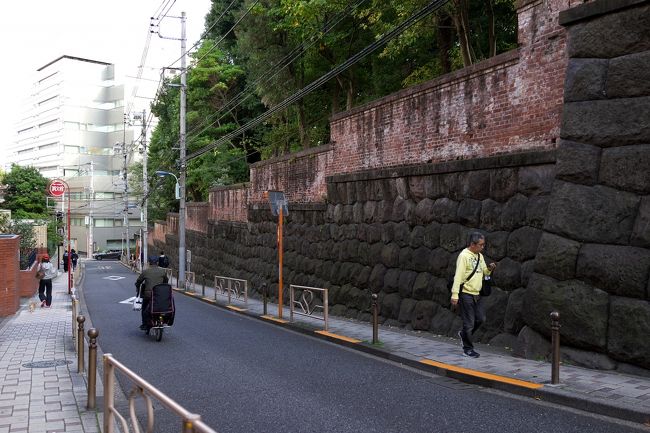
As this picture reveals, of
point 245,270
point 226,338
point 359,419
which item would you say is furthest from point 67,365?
point 245,270

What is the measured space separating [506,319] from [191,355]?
552cm

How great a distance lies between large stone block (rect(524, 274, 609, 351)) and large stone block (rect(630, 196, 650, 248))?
79 cm

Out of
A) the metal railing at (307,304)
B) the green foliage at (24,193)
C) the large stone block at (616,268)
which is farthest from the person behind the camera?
the green foliage at (24,193)

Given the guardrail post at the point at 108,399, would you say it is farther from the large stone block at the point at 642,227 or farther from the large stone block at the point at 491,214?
the large stone block at the point at 491,214

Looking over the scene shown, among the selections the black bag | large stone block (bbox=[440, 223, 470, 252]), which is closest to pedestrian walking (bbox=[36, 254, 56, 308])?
large stone block (bbox=[440, 223, 470, 252])

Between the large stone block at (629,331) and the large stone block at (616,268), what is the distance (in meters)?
0.14

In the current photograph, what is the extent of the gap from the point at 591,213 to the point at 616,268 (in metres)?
0.83

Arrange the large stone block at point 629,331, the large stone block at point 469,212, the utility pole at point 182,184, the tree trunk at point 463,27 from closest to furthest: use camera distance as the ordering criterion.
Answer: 1. the large stone block at point 629,331
2. the large stone block at point 469,212
3. the tree trunk at point 463,27
4. the utility pole at point 182,184

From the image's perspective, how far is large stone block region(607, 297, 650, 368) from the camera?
6.32m

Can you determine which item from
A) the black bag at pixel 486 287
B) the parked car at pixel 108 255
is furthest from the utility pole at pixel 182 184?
the parked car at pixel 108 255

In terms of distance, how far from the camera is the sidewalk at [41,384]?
5.61 m

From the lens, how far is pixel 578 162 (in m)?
7.41

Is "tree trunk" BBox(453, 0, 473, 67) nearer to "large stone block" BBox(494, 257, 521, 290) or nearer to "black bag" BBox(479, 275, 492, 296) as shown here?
"large stone block" BBox(494, 257, 521, 290)

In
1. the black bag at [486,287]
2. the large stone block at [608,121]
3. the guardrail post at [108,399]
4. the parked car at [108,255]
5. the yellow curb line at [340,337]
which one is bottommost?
the parked car at [108,255]
